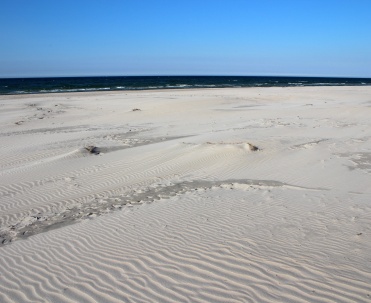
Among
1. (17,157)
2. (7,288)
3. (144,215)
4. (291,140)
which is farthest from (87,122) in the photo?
(7,288)

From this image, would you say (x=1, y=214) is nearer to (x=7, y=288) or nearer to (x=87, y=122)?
(x=7, y=288)

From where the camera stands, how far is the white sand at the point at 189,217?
4500mm

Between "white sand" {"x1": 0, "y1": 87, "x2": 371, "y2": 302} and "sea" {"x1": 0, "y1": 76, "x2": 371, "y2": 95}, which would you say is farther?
"sea" {"x1": 0, "y1": 76, "x2": 371, "y2": 95}

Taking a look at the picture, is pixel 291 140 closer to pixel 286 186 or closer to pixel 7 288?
pixel 286 186

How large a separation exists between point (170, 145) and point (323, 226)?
25.2 ft

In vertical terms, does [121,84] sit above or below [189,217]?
above

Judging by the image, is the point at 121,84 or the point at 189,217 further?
the point at 121,84

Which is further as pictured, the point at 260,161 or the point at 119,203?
the point at 260,161

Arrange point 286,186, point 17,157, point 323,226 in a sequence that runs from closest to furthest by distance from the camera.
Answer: point 323,226, point 286,186, point 17,157

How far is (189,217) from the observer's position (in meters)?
6.86

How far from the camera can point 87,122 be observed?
794 inches

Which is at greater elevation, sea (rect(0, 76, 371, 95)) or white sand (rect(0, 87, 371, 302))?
sea (rect(0, 76, 371, 95))

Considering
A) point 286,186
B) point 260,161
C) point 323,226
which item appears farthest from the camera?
point 260,161

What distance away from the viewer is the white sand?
4.50 metres
